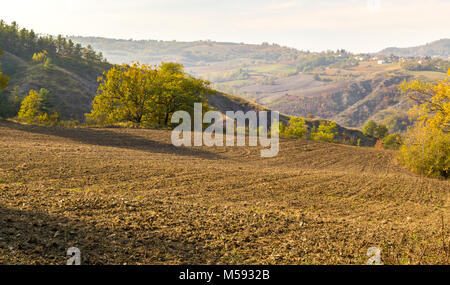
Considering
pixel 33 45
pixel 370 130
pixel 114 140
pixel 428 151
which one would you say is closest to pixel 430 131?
pixel 428 151

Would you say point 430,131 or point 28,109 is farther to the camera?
point 28,109

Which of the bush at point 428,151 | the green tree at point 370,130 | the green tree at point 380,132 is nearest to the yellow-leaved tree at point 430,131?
the bush at point 428,151

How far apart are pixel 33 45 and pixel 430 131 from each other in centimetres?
11900

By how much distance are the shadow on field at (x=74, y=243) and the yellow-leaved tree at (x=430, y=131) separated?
19.3m

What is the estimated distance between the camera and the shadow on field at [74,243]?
19.7ft

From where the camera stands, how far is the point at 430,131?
23.9 m

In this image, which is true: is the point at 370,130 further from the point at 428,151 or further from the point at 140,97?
the point at 140,97

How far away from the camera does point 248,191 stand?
577 inches

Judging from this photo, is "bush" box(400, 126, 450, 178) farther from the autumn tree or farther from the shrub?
the shrub

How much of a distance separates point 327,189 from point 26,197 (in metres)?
13.0

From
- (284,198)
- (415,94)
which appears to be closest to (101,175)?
(284,198)

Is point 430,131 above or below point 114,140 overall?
above

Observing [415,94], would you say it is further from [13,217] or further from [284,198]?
[13,217]

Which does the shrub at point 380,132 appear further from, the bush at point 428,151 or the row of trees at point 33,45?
the row of trees at point 33,45
